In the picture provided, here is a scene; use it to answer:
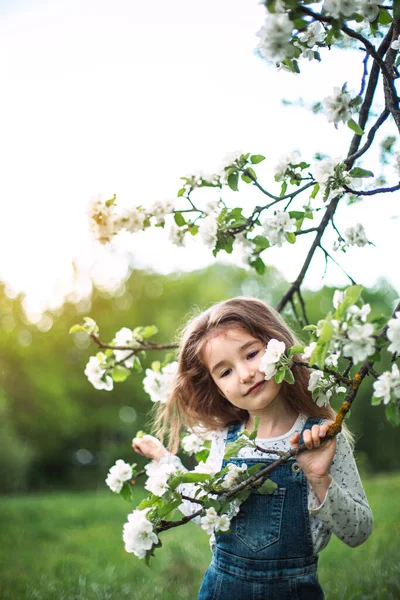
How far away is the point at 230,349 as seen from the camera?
2.36 meters

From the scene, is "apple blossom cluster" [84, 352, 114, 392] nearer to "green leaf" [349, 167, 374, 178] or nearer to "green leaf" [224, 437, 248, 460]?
"green leaf" [224, 437, 248, 460]

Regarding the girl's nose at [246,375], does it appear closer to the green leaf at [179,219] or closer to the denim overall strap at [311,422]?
the denim overall strap at [311,422]

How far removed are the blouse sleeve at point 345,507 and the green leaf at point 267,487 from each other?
6.4 inches

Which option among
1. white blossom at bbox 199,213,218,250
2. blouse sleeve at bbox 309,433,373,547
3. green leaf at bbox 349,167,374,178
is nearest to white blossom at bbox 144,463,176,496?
blouse sleeve at bbox 309,433,373,547

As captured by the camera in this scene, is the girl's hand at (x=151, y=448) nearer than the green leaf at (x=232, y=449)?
No

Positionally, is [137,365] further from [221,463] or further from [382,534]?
[382,534]

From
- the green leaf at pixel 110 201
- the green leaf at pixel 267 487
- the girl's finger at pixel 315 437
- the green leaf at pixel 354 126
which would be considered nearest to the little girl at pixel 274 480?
the girl's finger at pixel 315 437

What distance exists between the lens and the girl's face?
2.26m

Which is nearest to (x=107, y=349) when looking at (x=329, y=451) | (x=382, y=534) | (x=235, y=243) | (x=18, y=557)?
(x=235, y=243)

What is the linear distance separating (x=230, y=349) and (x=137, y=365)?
62 centimetres

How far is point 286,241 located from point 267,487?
1.06 meters

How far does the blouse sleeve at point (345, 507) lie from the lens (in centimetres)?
201

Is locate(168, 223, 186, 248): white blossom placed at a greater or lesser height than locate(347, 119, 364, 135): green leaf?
lesser

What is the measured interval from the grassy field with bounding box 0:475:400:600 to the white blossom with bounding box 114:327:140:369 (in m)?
1.39
